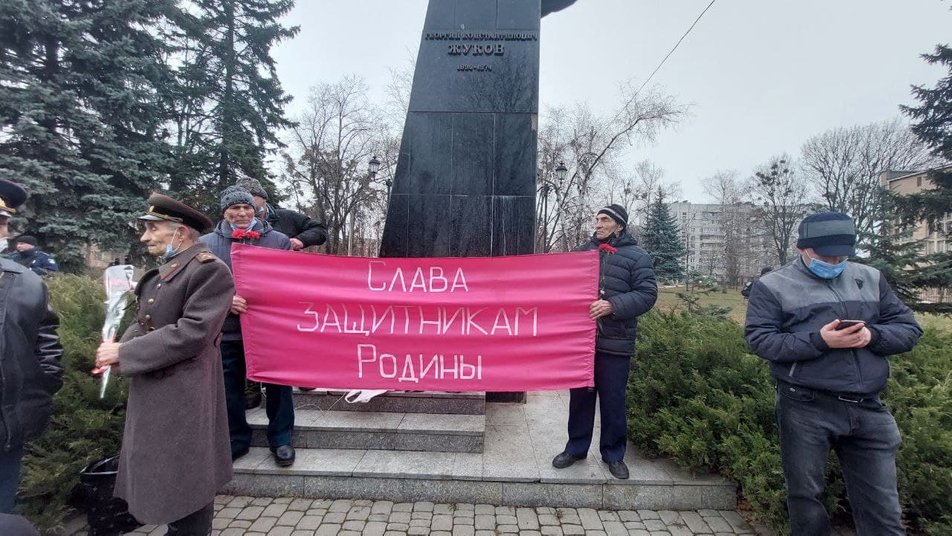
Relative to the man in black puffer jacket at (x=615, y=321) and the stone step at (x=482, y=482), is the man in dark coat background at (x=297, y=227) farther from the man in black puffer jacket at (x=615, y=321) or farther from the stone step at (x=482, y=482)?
the man in black puffer jacket at (x=615, y=321)

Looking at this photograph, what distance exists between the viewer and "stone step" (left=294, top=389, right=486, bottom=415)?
424 cm

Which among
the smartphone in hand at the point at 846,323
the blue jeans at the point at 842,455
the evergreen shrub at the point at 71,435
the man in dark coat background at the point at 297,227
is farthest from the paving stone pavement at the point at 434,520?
the man in dark coat background at the point at 297,227

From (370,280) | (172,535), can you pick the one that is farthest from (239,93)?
(172,535)

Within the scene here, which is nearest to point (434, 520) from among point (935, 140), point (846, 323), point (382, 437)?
point (382, 437)

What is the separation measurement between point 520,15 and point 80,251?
14704 mm

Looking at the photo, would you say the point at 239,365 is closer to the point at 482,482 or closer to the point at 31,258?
the point at 482,482

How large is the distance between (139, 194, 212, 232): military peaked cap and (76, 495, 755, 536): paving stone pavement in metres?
2.21

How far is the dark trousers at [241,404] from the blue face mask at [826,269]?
12.7 ft

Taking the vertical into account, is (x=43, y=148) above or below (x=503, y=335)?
above

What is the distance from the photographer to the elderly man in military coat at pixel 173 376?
6.89 ft

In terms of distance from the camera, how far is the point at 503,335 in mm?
3707

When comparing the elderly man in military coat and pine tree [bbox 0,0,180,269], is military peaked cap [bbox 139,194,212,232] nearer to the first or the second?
the elderly man in military coat

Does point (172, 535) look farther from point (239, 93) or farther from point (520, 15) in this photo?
point (239, 93)

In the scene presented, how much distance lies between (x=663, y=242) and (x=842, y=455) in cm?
2873
